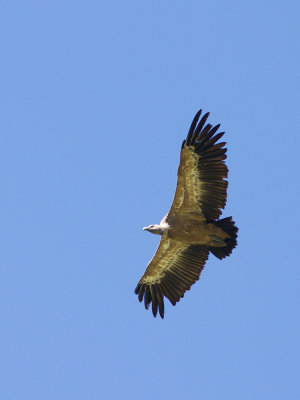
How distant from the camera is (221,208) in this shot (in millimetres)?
17969

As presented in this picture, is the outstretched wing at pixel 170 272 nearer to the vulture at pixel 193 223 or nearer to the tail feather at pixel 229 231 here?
the vulture at pixel 193 223

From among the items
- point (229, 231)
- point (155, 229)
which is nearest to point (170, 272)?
point (155, 229)

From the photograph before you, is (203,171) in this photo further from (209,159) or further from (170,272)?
(170,272)

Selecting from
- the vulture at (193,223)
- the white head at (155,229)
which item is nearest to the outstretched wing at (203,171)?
the vulture at (193,223)

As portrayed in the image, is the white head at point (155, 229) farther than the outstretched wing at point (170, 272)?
No

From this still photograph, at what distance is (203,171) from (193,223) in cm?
123

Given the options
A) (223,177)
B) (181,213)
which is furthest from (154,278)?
(223,177)

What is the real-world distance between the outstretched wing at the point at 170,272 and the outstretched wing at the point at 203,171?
122cm

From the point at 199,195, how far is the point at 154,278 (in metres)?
2.62

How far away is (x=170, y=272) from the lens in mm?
19234

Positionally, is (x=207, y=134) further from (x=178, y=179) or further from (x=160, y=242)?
(x=160, y=242)

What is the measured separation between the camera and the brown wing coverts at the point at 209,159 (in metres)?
17.7

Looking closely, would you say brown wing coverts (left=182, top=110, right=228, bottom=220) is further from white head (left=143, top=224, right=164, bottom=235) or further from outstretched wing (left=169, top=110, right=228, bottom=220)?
white head (left=143, top=224, right=164, bottom=235)

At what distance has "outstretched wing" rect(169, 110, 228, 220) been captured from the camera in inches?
696
